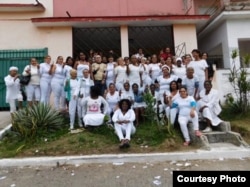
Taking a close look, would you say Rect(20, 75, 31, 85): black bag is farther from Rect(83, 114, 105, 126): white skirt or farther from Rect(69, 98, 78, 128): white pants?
Rect(83, 114, 105, 126): white skirt

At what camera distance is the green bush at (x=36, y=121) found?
6.47 m

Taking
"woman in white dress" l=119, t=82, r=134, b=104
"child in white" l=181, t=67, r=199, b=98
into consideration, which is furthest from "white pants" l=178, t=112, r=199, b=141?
"woman in white dress" l=119, t=82, r=134, b=104

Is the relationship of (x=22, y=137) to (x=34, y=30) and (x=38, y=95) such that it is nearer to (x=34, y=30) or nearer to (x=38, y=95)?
(x=38, y=95)

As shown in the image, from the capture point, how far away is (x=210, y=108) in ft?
22.7

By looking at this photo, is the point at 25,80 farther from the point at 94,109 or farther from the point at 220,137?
the point at 220,137

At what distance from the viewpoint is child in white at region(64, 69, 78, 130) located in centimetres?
687

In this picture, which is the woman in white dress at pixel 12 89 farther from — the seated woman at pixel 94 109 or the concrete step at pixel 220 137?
the concrete step at pixel 220 137

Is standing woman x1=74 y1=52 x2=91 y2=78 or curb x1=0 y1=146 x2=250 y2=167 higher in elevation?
standing woman x1=74 y1=52 x2=91 y2=78

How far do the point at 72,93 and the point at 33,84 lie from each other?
51.8 inches

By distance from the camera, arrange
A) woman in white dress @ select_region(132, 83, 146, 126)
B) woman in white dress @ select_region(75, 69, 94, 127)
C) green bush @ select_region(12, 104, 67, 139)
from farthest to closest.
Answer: woman in white dress @ select_region(132, 83, 146, 126)
woman in white dress @ select_region(75, 69, 94, 127)
green bush @ select_region(12, 104, 67, 139)

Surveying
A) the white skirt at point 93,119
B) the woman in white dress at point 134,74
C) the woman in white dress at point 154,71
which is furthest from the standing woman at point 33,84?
the woman in white dress at point 154,71

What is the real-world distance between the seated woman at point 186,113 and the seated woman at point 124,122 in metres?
1.11

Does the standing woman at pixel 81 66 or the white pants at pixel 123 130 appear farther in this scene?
the standing woman at pixel 81 66

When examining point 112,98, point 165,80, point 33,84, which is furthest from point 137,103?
point 33,84
